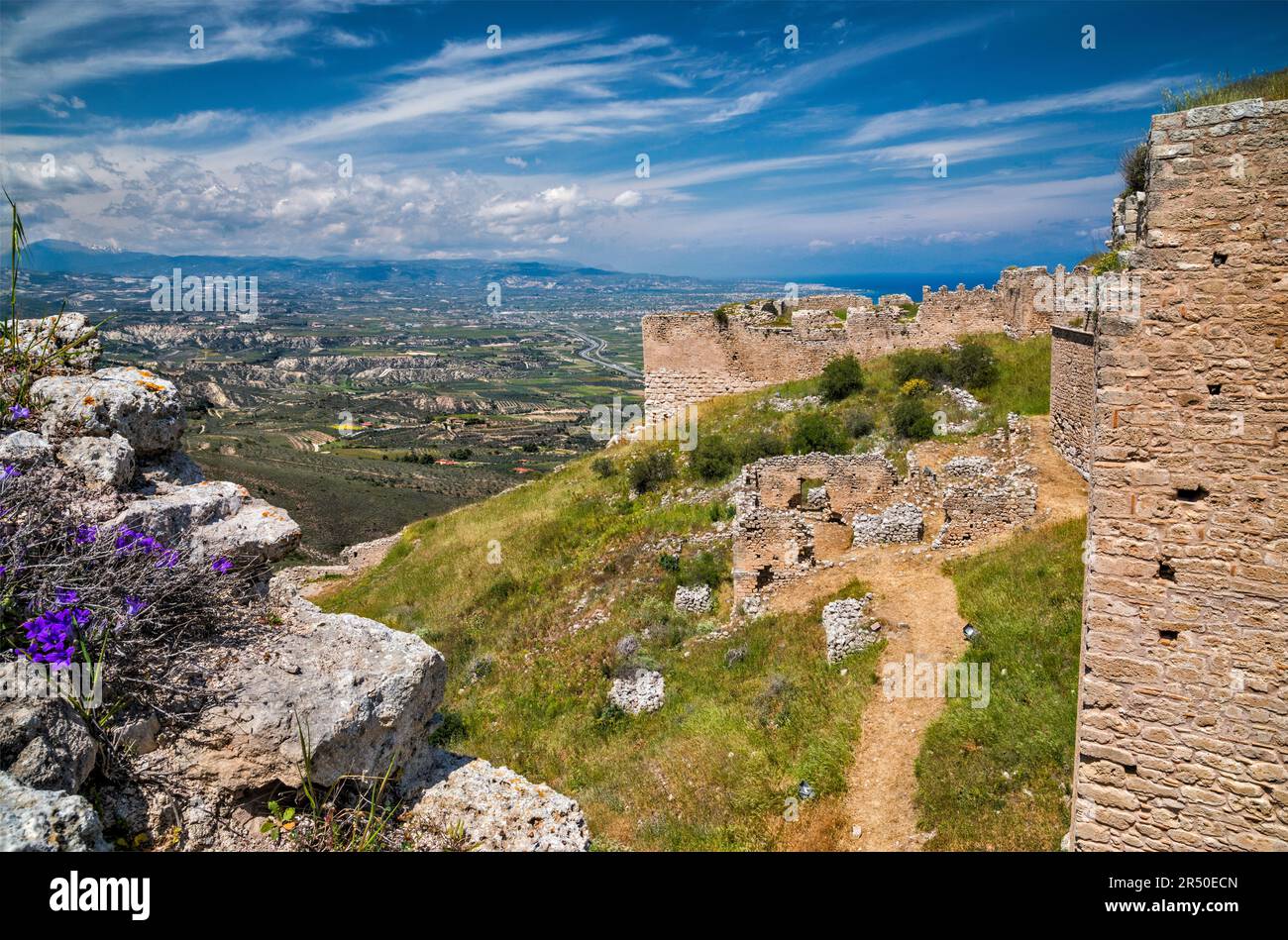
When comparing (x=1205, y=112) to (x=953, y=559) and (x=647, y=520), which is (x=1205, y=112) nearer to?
(x=953, y=559)

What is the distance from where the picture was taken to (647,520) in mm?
17891

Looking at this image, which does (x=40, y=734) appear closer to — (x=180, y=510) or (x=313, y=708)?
(x=313, y=708)

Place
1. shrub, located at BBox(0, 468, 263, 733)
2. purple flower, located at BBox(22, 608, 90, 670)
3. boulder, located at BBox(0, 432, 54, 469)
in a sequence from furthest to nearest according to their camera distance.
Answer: boulder, located at BBox(0, 432, 54, 469)
shrub, located at BBox(0, 468, 263, 733)
purple flower, located at BBox(22, 608, 90, 670)

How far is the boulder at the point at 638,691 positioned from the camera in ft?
37.0

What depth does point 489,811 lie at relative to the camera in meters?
3.77

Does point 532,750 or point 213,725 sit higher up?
point 213,725

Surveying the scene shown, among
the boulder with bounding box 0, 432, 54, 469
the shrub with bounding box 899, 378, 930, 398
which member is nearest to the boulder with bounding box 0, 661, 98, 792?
the boulder with bounding box 0, 432, 54, 469

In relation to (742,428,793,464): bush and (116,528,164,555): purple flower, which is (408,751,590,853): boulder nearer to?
(116,528,164,555): purple flower

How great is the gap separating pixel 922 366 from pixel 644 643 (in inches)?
503

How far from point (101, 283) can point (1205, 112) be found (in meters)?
116

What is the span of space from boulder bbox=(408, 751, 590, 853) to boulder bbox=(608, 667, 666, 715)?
7428mm

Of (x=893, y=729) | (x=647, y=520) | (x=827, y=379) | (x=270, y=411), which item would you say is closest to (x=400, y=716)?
(x=893, y=729)

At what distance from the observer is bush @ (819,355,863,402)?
70.7 feet

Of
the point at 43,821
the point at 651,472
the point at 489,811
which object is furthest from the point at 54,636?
the point at 651,472
